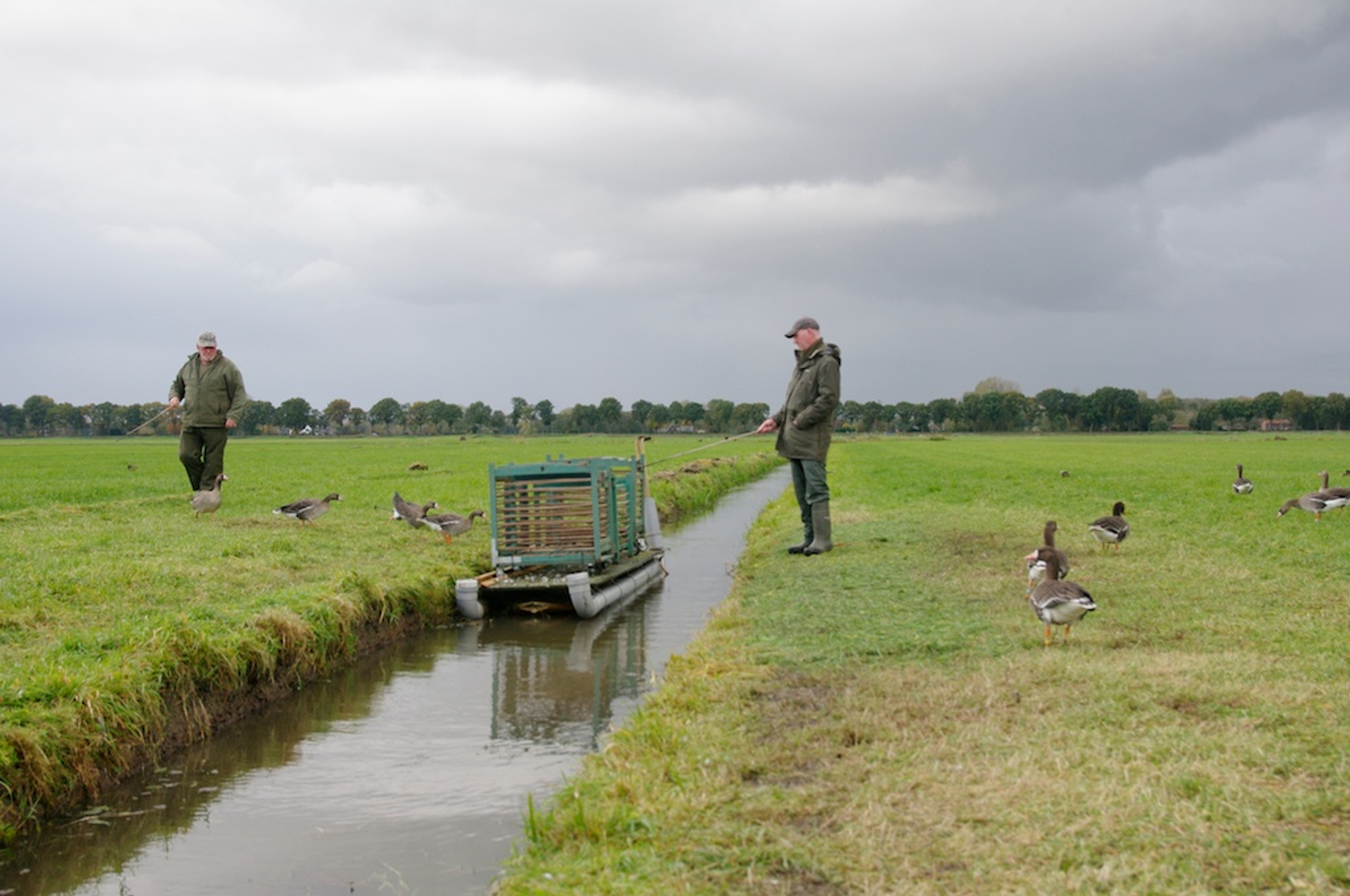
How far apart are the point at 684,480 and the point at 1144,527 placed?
59.4 ft

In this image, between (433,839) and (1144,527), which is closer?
(433,839)

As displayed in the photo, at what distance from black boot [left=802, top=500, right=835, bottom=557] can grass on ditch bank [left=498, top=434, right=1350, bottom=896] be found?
10.1 feet

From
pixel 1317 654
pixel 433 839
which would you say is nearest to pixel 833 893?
pixel 433 839

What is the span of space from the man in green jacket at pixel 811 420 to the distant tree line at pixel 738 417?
453 feet

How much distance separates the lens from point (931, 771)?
5.64 metres

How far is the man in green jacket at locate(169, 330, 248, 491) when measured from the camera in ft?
58.1

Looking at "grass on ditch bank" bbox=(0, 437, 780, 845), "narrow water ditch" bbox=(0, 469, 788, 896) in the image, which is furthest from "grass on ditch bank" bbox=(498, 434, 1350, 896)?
"grass on ditch bank" bbox=(0, 437, 780, 845)

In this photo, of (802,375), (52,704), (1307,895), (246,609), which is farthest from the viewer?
(802,375)

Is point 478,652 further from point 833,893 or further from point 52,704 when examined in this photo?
point 833,893

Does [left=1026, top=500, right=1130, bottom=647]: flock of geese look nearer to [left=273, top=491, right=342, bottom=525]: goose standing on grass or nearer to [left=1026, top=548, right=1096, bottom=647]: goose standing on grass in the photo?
[left=1026, top=548, right=1096, bottom=647]: goose standing on grass

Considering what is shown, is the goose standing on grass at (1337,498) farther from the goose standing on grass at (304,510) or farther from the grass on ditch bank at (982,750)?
the goose standing on grass at (304,510)

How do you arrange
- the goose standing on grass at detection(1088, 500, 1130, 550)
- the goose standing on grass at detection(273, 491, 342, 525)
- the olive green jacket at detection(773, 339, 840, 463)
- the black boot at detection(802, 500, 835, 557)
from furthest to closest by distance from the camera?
the goose standing on grass at detection(273, 491, 342, 525), the black boot at detection(802, 500, 835, 557), the olive green jacket at detection(773, 339, 840, 463), the goose standing on grass at detection(1088, 500, 1130, 550)

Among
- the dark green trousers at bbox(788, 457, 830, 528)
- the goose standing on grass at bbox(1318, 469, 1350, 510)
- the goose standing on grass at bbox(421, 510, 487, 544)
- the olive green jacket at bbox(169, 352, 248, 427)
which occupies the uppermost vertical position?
the olive green jacket at bbox(169, 352, 248, 427)

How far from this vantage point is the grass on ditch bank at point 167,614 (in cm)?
731
